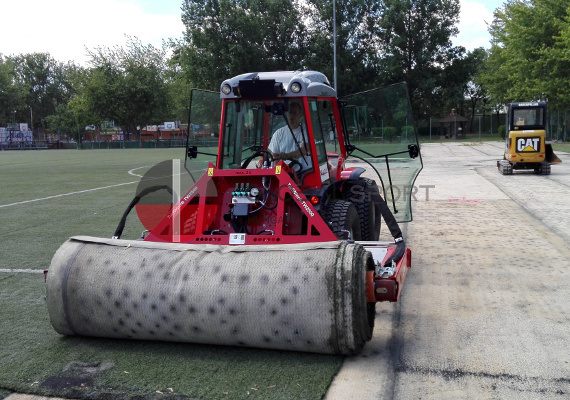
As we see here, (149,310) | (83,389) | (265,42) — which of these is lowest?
(83,389)

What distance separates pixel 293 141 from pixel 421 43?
53.0 meters

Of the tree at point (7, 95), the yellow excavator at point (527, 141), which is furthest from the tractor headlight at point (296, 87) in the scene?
the tree at point (7, 95)

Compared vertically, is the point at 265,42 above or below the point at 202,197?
→ above

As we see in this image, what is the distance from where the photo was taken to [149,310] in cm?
456

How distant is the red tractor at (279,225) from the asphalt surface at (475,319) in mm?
403

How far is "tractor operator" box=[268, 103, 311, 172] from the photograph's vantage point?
6.14m

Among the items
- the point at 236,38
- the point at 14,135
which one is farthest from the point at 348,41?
the point at 14,135

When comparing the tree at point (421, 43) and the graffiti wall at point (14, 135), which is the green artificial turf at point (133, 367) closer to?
the tree at point (421, 43)

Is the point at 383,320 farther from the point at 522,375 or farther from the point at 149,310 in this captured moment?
the point at 149,310

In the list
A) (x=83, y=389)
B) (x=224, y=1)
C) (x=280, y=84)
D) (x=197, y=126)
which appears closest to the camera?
(x=83, y=389)

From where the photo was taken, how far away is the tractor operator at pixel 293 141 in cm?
614

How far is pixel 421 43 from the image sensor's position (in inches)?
2202

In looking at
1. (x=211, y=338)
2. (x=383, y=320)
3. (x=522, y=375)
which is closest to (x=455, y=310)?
(x=383, y=320)

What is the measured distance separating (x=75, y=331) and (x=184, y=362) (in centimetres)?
98
